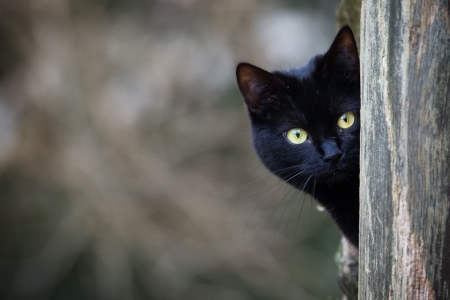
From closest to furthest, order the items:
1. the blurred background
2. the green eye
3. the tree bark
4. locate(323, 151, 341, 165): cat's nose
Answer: the tree bark
locate(323, 151, 341, 165): cat's nose
the green eye
the blurred background

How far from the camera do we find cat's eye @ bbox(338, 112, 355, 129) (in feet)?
5.48

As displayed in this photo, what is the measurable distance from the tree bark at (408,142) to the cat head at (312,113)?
462 mm

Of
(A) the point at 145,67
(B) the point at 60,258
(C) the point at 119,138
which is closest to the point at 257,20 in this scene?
(A) the point at 145,67

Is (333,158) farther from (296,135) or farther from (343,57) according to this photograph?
(343,57)

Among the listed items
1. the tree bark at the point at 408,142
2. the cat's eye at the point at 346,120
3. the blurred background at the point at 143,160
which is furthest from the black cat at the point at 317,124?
the blurred background at the point at 143,160

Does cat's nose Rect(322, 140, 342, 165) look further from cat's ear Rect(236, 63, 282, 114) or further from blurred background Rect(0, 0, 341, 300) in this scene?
blurred background Rect(0, 0, 341, 300)

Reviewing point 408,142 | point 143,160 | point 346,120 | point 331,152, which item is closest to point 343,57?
point 346,120

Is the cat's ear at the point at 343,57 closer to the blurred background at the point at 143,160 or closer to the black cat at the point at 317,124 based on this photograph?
the black cat at the point at 317,124

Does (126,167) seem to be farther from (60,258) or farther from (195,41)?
(195,41)

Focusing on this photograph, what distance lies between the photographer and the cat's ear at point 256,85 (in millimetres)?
1788

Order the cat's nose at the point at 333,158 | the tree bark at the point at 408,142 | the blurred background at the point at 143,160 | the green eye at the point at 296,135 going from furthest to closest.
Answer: the blurred background at the point at 143,160, the green eye at the point at 296,135, the cat's nose at the point at 333,158, the tree bark at the point at 408,142

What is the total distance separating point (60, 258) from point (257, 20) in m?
2.92

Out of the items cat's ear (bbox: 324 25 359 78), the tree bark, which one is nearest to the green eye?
cat's ear (bbox: 324 25 359 78)

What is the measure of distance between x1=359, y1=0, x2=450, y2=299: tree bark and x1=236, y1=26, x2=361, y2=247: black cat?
47 cm
